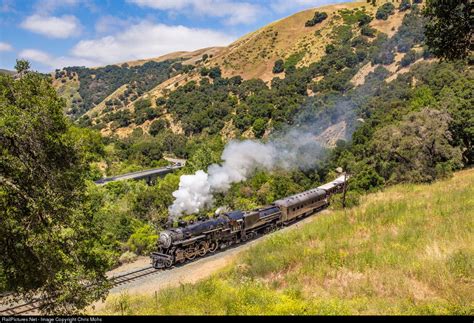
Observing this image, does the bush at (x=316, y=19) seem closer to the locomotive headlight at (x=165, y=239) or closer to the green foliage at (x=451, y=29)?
the green foliage at (x=451, y=29)

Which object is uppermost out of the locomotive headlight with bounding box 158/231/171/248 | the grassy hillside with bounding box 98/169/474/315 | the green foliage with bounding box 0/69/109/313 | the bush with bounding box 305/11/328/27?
the bush with bounding box 305/11/328/27

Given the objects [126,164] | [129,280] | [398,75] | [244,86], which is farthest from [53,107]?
[244,86]

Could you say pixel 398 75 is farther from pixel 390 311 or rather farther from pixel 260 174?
pixel 390 311

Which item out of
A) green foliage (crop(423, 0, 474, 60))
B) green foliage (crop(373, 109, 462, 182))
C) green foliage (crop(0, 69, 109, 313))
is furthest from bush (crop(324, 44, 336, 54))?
green foliage (crop(0, 69, 109, 313))

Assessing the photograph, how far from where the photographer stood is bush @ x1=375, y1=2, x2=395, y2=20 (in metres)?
126

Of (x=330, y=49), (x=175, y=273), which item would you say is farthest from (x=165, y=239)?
(x=330, y=49)

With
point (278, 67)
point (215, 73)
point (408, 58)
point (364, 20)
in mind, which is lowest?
point (408, 58)

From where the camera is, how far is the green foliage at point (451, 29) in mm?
18859

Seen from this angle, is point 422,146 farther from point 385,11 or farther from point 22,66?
point 385,11

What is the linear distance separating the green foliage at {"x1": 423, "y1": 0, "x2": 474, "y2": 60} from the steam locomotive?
60.8 feet

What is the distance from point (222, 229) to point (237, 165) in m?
17.9

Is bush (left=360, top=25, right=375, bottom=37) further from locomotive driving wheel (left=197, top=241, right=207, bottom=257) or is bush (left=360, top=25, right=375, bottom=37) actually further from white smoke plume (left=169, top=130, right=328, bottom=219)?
locomotive driving wheel (left=197, top=241, right=207, bottom=257)

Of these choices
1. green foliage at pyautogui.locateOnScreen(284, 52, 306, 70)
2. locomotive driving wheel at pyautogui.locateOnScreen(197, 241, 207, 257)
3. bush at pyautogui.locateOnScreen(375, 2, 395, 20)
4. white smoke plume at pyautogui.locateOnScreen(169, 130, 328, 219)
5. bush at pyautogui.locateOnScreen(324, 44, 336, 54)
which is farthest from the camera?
bush at pyautogui.locateOnScreen(375, 2, 395, 20)

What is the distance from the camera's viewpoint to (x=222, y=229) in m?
29.8
